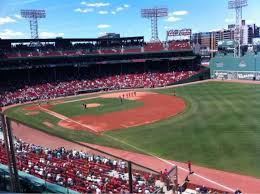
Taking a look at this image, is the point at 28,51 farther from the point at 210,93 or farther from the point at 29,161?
the point at 29,161

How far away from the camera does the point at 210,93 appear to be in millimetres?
39094

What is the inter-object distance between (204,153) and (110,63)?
124ft

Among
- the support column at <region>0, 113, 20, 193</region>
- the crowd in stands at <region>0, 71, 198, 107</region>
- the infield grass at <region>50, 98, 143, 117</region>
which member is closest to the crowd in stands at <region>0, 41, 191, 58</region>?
the crowd in stands at <region>0, 71, 198, 107</region>

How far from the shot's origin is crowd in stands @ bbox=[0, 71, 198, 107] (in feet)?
140

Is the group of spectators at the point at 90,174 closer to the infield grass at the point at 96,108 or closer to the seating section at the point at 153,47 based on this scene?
the infield grass at the point at 96,108

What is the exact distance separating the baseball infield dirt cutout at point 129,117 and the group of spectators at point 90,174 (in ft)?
42.0

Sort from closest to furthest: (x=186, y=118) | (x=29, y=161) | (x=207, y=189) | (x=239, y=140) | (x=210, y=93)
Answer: (x=29, y=161)
(x=207, y=189)
(x=239, y=140)
(x=186, y=118)
(x=210, y=93)

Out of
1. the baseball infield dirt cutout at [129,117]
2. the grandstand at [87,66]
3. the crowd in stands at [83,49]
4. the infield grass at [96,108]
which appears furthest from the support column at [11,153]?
the crowd in stands at [83,49]

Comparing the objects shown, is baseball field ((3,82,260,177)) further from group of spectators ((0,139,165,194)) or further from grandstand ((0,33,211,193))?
grandstand ((0,33,211,193))

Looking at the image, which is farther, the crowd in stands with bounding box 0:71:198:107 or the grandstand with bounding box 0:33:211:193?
the grandstand with bounding box 0:33:211:193

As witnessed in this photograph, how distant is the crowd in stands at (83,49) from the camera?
161 feet

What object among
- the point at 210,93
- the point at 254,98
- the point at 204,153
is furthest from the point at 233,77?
the point at 204,153

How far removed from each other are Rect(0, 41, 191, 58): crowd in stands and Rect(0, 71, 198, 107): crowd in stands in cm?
455

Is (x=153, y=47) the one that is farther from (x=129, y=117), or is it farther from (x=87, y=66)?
(x=129, y=117)
